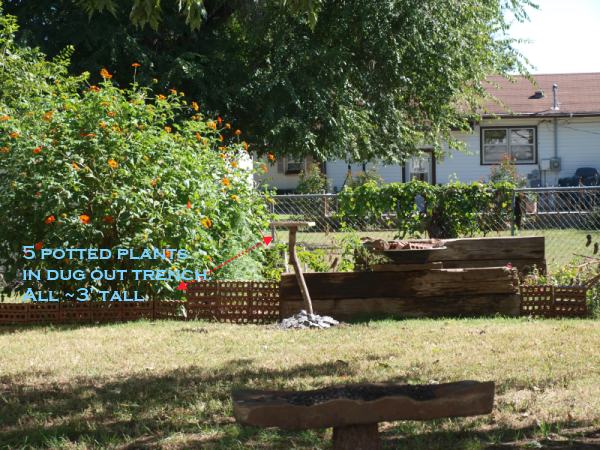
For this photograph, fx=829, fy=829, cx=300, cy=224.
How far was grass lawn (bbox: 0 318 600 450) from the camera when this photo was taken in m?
4.86

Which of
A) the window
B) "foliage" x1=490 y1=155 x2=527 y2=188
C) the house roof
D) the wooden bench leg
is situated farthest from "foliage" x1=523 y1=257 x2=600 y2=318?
the window

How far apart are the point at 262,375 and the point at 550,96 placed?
2794 centimetres

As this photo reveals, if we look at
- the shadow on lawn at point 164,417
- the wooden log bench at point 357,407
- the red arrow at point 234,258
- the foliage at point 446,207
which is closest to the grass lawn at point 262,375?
the shadow on lawn at point 164,417

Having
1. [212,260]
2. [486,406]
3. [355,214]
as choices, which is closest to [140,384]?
[486,406]

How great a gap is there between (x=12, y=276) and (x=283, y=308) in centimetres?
297

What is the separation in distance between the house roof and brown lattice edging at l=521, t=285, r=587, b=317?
20.0m

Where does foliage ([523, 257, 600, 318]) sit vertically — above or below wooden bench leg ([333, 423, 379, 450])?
above

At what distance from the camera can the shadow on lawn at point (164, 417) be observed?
4762 millimetres

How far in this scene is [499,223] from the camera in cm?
1354

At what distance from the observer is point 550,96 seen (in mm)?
31812

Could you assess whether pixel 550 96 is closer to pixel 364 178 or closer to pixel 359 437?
pixel 364 178

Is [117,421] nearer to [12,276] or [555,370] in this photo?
[555,370]

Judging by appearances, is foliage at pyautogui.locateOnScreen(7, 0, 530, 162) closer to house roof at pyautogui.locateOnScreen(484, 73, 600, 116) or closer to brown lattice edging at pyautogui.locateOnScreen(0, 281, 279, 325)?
brown lattice edging at pyautogui.locateOnScreen(0, 281, 279, 325)

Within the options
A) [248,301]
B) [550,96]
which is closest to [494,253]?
[248,301]
